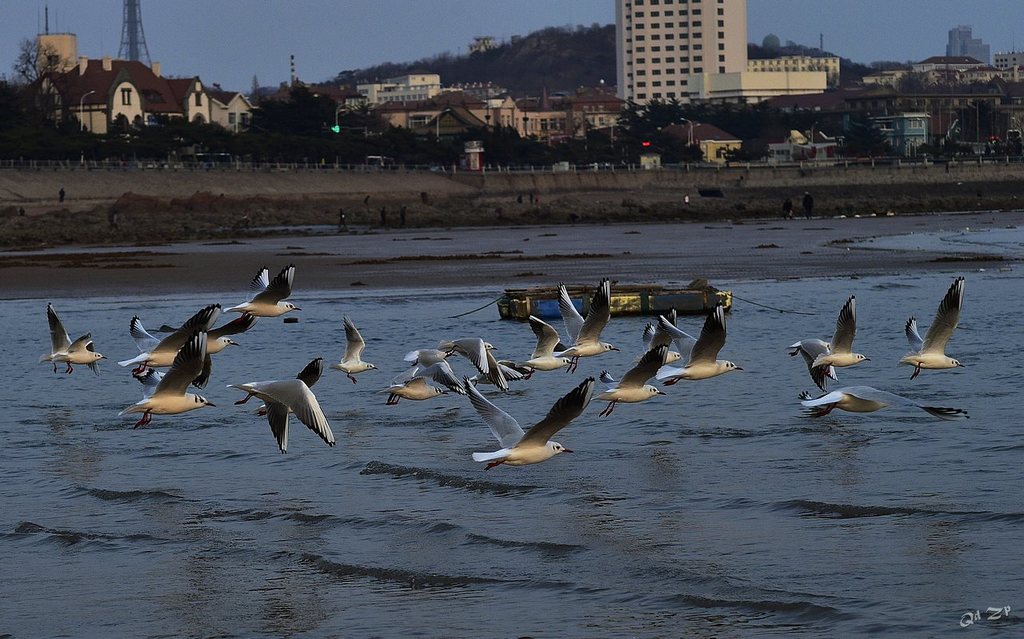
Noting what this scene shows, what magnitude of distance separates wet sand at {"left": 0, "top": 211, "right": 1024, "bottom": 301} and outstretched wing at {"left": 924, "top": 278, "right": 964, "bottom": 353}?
1833 centimetres

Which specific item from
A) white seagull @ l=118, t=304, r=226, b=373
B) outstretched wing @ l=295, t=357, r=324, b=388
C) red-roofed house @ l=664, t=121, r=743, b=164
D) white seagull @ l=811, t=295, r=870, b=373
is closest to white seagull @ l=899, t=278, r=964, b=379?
white seagull @ l=811, t=295, r=870, b=373

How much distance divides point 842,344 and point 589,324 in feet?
8.49

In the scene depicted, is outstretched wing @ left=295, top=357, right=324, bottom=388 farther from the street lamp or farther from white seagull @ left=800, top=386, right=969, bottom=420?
the street lamp

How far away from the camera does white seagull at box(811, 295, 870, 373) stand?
15.1 meters

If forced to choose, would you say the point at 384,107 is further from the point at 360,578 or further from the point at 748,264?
the point at 360,578

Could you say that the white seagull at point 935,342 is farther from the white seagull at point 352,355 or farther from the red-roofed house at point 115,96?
the red-roofed house at point 115,96

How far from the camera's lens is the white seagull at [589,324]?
16.2 metres

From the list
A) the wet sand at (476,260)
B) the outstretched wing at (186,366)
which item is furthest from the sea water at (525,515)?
the wet sand at (476,260)

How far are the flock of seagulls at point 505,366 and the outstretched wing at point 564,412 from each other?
10 millimetres

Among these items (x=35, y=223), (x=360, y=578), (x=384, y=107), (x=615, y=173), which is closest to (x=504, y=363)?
(x=360, y=578)

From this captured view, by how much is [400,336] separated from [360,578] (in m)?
14.6

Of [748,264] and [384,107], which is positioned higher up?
[384,107]

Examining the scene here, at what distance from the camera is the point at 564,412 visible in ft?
36.2

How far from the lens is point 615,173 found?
106625 mm
